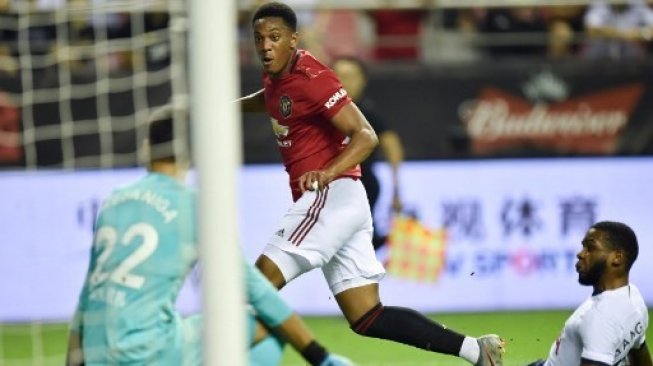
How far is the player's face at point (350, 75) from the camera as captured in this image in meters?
11.0

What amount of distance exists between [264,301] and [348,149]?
5.00 feet

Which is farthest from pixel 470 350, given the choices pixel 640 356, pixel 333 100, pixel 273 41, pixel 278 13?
pixel 278 13

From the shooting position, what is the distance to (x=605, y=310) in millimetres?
7109

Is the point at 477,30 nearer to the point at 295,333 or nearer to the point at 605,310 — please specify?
the point at 605,310

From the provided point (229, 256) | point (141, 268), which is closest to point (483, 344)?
point (141, 268)

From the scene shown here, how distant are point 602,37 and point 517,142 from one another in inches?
54.2

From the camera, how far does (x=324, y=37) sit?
1312cm

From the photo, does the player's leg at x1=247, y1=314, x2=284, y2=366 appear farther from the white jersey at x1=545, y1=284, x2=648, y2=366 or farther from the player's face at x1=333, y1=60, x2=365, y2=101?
the player's face at x1=333, y1=60, x2=365, y2=101

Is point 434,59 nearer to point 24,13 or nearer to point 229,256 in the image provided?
point 24,13

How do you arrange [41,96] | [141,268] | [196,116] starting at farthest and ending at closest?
[41,96] < [141,268] < [196,116]

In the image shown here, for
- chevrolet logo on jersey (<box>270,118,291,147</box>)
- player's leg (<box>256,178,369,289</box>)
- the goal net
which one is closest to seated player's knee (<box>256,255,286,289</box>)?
player's leg (<box>256,178,369,289</box>)

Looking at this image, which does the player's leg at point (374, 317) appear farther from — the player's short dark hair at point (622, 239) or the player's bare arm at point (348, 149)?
the player's short dark hair at point (622, 239)

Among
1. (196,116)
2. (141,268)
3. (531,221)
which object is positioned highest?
(196,116)

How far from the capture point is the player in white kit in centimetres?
707
